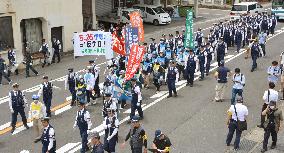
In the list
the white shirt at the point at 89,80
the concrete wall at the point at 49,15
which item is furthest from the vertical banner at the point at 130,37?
the concrete wall at the point at 49,15

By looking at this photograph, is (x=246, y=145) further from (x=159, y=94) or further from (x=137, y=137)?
(x=159, y=94)

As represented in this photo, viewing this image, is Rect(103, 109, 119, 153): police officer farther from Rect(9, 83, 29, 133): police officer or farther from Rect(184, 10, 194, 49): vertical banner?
Rect(184, 10, 194, 49): vertical banner

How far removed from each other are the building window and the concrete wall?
0.22 metres

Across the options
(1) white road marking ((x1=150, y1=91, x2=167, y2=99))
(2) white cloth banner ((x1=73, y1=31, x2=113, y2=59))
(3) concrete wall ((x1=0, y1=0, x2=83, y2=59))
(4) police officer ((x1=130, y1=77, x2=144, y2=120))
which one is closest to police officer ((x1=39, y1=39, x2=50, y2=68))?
(3) concrete wall ((x1=0, y1=0, x2=83, y2=59))

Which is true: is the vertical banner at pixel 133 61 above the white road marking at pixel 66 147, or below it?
above

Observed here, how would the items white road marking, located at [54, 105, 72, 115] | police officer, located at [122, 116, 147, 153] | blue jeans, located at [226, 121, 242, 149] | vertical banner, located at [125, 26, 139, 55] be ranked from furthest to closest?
1. vertical banner, located at [125, 26, 139, 55]
2. white road marking, located at [54, 105, 72, 115]
3. blue jeans, located at [226, 121, 242, 149]
4. police officer, located at [122, 116, 147, 153]

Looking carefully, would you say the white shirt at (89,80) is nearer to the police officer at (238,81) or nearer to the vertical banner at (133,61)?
the vertical banner at (133,61)

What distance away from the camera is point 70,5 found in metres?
28.9

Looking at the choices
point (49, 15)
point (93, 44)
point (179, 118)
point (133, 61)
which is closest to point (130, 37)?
point (93, 44)

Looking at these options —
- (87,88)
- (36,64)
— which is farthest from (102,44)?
(36,64)

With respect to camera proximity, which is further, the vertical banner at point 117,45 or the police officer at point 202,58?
the police officer at point 202,58

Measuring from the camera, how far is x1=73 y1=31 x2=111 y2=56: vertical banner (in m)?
17.9

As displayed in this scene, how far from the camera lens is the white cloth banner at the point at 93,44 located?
17.9 meters

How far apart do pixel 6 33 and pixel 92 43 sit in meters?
9.29
